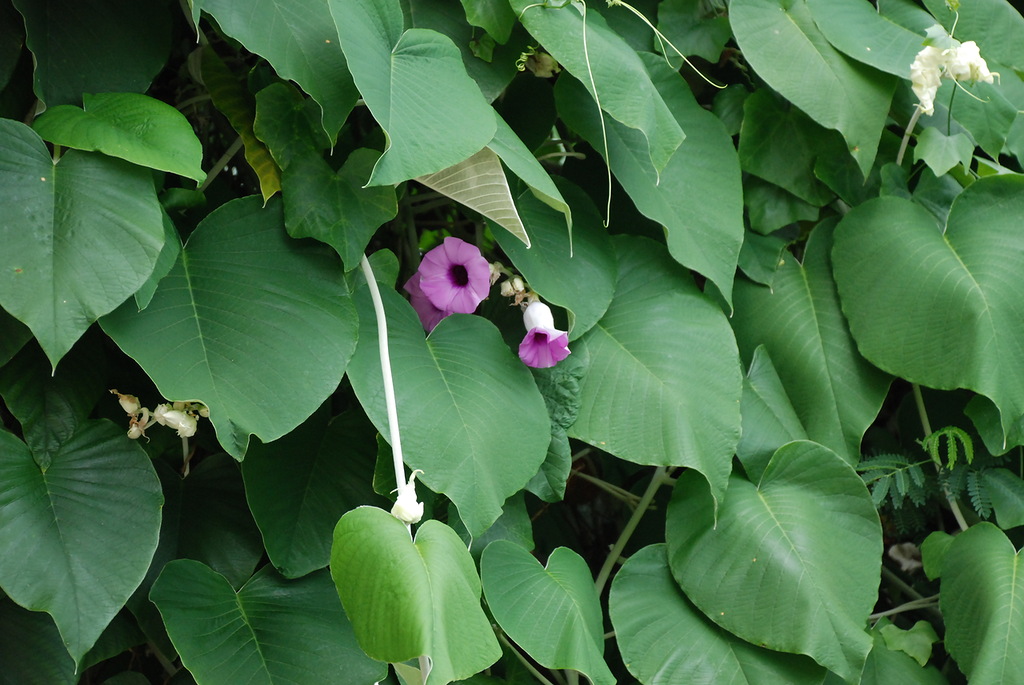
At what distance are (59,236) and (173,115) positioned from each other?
14 centimetres

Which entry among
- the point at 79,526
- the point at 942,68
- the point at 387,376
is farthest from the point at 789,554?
the point at 79,526

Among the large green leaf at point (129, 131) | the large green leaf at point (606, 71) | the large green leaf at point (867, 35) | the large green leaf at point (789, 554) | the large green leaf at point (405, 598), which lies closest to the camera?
the large green leaf at point (405, 598)

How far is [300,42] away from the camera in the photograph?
0.72 m

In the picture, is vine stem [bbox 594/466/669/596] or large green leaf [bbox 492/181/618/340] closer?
large green leaf [bbox 492/181/618/340]

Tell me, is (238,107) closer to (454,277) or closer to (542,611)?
(454,277)

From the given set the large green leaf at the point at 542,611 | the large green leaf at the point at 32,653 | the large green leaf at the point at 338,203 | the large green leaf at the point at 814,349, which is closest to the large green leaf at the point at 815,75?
the large green leaf at the point at 814,349

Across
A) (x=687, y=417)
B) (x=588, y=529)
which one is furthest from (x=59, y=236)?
(x=588, y=529)

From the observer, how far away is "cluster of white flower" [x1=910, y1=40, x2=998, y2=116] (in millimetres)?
953

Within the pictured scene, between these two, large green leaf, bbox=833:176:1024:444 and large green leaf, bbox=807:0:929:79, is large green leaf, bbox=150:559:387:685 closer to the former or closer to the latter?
large green leaf, bbox=833:176:1024:444

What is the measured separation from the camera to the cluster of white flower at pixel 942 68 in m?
0.95

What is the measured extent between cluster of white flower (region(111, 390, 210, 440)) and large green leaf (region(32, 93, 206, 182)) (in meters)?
0.20

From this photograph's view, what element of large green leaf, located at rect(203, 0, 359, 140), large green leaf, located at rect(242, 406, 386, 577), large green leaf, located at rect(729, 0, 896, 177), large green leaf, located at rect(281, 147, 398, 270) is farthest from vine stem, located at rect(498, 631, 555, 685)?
large green leaf, located at rect(729, 0, 896, 177)

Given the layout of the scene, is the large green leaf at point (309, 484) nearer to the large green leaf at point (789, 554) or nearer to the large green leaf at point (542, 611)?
the large green leaf at point (542, 611)

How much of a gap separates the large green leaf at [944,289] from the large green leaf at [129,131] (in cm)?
74
